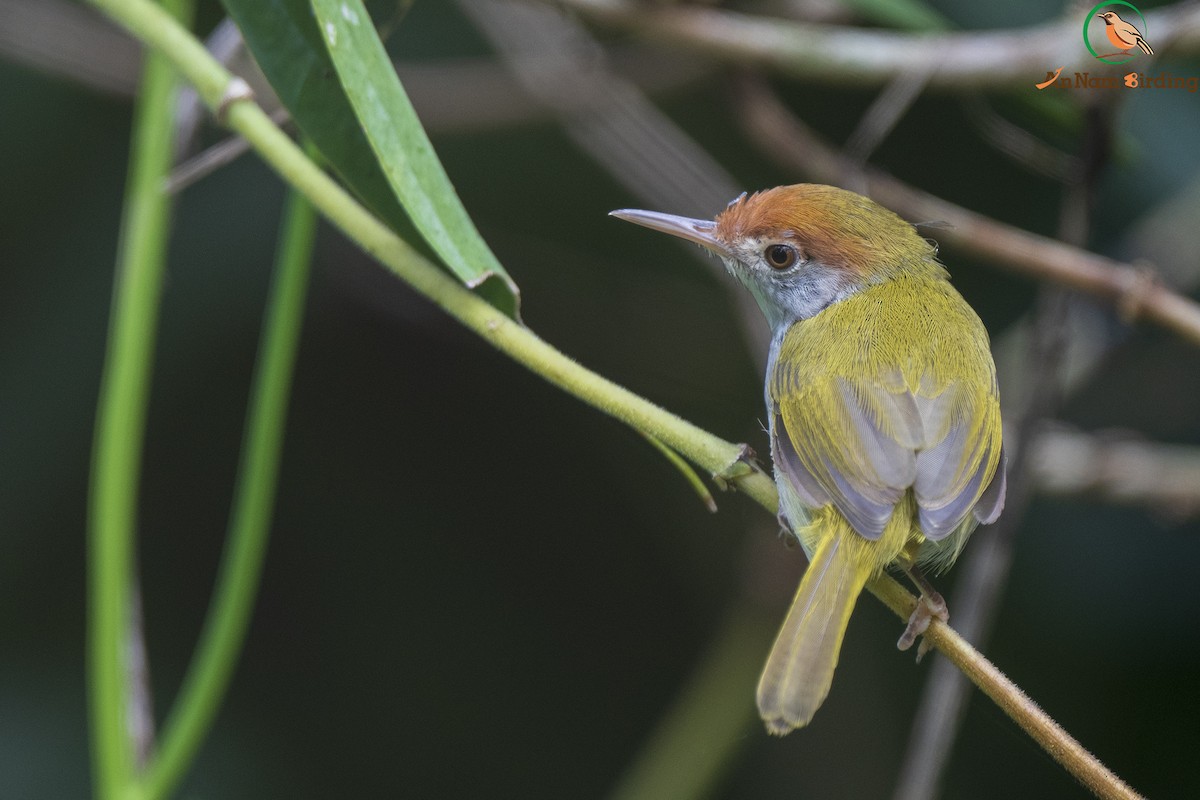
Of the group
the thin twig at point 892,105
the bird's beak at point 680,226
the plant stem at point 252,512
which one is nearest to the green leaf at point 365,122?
the plant stem at point 252,512

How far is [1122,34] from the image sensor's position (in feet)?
8.51

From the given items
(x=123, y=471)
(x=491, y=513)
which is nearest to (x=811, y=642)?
(x=123, y=471)

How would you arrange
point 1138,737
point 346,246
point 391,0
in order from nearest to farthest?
point 391,0
point 1138,737
point 346,246

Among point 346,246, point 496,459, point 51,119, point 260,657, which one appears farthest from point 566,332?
point 51,119

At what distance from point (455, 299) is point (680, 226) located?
0.89 m

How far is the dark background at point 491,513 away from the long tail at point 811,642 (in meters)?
1.36

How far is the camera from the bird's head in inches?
94.7

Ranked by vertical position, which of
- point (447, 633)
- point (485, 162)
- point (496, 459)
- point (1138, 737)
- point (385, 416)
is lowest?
point (1138, 737)

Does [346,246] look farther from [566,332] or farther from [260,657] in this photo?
[260,657]

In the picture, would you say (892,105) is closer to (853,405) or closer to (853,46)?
(853,46)

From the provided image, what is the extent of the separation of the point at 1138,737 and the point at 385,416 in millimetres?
2339

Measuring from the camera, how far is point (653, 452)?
3.61 metres

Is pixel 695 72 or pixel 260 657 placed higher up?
pixel 695 72

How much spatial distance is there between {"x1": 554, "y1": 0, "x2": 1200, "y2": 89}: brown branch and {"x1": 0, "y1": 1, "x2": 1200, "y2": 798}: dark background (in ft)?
1.89
